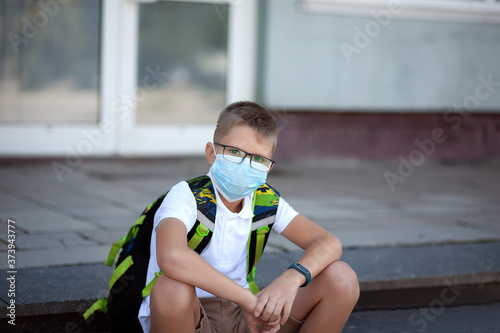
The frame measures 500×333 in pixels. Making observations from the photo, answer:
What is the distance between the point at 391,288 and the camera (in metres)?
3.57

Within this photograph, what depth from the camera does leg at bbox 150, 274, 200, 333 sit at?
2.34 meters

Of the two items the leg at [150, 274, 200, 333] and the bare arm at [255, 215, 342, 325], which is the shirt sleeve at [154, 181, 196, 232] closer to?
the leg at [150, 274, 200, 333]

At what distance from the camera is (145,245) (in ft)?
8.69

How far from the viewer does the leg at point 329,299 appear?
8.41 ft

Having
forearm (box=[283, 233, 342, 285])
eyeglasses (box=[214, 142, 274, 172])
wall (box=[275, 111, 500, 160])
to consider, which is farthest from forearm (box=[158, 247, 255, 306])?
wall (box=[275, 111, 500, 160])

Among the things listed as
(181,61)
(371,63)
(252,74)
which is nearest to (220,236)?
(181,61)

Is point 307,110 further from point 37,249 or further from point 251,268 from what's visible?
point 251,268

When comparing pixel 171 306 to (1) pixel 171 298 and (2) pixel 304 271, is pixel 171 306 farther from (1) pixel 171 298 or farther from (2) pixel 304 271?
(2) pixel 304 271

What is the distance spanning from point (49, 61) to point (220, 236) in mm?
4544

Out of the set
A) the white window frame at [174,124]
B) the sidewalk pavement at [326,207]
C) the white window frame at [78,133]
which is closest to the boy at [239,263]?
the sidewalk pavement at [326,207]

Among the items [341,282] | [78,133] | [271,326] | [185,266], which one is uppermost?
[185,266]

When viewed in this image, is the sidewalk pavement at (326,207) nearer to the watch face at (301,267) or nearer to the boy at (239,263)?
the boy at (239,263)

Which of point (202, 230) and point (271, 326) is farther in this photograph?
point (202, 230)

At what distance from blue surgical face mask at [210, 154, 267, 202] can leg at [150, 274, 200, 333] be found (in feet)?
1.34
